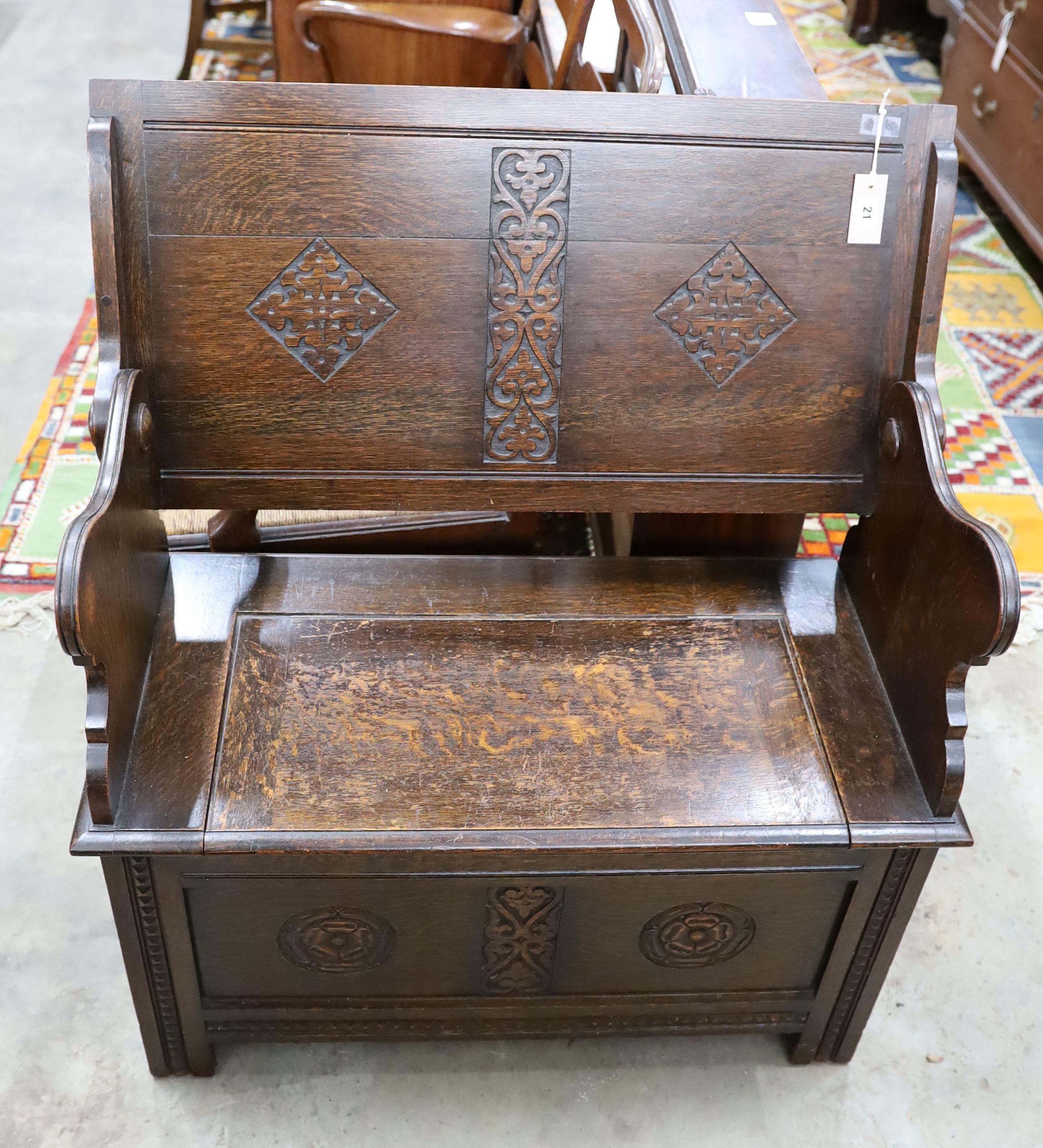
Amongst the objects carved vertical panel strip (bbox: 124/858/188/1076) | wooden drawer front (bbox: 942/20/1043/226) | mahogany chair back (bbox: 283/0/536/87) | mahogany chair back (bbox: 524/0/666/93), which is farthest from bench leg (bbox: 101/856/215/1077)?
wooden drawer front (bbox: 942/20/1043/226)

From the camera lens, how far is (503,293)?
5.69ft

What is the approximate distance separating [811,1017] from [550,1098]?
17.2 inches

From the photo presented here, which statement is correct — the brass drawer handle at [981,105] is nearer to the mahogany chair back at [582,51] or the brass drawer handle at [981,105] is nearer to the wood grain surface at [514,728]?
the mahogany chair back at [582,51]

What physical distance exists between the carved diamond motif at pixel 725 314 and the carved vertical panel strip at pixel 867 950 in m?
0.78

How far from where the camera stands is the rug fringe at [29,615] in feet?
8.36

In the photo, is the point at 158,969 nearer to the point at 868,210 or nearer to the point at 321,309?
the point at 321,309

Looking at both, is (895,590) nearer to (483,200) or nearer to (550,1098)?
(483,200)

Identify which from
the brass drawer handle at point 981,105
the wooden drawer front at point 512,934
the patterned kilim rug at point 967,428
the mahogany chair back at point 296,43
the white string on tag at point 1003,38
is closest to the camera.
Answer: the wooden drawer front at point 512,934

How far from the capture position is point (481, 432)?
5.89 feet

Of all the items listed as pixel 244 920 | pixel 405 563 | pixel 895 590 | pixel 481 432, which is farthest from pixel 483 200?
pixel 244 920

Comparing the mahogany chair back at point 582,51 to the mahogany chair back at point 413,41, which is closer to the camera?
the mahogany chair back at point 582,51

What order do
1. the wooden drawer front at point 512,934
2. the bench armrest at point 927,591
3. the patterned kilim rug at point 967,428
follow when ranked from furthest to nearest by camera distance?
the patterned kilim rug at point 967,428 < the wooden drawer front at point 512,934 < the bench armrest at point 927,591

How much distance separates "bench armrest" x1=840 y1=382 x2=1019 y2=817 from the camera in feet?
4.85

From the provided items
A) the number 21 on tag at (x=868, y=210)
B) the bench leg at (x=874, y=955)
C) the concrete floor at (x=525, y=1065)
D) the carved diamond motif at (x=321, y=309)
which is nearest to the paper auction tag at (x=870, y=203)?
the number 21 on tag at (x=868, y=210)
